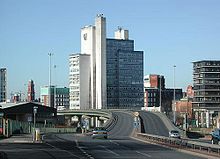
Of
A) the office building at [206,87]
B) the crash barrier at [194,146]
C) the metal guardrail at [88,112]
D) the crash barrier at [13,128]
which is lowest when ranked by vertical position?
the metal guardrail at [88,112]

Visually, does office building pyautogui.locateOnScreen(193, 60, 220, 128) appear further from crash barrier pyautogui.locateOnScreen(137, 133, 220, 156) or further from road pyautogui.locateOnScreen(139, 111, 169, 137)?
crash barrier pyautogui.locateOnScreen(137, 133, 220, 156)

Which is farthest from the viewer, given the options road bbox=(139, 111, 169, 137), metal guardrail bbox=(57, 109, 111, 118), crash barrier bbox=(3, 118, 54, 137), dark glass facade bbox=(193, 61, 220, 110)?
dark glass facade bbox=(193, 61, 220, 110)

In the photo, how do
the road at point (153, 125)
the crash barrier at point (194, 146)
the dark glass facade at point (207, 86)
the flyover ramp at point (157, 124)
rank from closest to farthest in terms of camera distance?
the crash barrier at point (194, 146) < the road at point (153, 125) < the flyover ramp at point (157, 124) < the dark glass facade at point (207, 86)

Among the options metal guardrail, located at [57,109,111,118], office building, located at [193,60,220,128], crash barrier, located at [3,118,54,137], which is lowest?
metal guardrail, located at [57,109,111,118]

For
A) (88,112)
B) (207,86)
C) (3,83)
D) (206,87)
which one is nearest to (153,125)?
(88,112)

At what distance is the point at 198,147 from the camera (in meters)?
38.5

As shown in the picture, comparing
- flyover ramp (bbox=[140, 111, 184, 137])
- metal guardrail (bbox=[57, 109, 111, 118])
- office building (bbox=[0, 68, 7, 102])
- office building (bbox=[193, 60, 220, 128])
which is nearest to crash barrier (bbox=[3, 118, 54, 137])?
flyover ramp (bbox=[140, 111, 184, 137])

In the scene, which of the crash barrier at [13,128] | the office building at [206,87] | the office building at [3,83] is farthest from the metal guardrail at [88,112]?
the crash barrier at [13,128]

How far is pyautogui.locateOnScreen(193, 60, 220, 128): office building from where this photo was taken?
176 metres

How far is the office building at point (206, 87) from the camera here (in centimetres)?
17650

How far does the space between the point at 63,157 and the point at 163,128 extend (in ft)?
239

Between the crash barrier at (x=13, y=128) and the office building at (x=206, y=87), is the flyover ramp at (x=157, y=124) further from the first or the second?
the office building at (x=206, y=87)

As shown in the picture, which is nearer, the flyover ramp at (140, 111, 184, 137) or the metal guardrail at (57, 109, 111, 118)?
the flyover ramp at (140, 111, 184, 137)

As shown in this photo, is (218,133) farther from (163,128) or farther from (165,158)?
(163,128)
